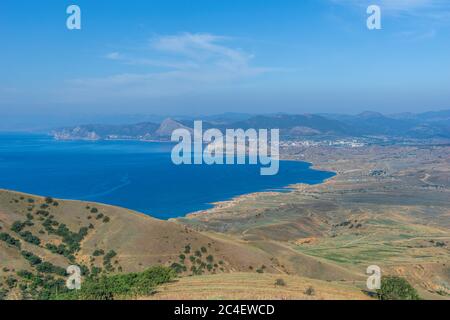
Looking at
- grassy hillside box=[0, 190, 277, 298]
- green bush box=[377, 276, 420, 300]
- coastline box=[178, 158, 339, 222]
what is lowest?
coastline box=[178, 158, 339, 222]

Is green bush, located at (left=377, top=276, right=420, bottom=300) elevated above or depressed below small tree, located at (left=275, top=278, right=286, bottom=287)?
above

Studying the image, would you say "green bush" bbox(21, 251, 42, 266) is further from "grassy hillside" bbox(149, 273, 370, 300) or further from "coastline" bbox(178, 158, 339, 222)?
"coastline" bbox(178, 158, 339, 222)

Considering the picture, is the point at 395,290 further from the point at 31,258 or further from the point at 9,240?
the point at 9,240

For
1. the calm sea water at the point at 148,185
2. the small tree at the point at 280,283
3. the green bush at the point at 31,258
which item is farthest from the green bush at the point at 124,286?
the calm sea water at the point at 148,185

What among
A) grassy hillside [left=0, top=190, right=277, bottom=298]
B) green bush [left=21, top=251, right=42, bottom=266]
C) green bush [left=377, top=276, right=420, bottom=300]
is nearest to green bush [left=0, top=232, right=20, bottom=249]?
grassy hillside [left=0, top=190, right=277, bottom=298]

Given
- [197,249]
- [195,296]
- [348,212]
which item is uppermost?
[195,296]

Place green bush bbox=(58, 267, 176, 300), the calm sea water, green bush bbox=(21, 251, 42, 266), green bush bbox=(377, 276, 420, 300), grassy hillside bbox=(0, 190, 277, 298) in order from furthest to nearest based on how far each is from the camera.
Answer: the calm sea water → grassy hillside bbox=(0, 190, 277, 298) → green bush bbox=(21, 251, 42, 266) → green bush bbox=(377, 276, 420, 300) → green bush bbox=(58, 267, 176, 300)

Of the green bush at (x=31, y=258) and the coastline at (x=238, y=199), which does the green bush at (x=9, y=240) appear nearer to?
the green bush at (x=31, y=258)

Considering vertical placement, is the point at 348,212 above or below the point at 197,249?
below

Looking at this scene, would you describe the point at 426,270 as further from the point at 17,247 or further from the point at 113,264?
the point at 17,247

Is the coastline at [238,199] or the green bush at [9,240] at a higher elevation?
the green bush at [9,240]
